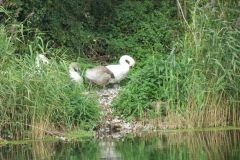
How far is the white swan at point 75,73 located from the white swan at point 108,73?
350 millimetres

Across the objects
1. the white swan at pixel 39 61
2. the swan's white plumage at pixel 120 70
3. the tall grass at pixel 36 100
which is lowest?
the tall grass at pixel 36 100

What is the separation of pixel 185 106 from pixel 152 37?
232 inches

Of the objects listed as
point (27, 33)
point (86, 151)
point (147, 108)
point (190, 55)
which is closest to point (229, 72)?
point (190, 55)

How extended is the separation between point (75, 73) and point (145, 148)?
3765mm

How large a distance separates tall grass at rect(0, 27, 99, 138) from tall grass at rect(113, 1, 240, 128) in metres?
1.18

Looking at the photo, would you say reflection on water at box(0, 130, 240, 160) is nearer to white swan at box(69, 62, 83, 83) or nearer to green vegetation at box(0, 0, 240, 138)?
green vegetation at box(0, 0, 240, 138)

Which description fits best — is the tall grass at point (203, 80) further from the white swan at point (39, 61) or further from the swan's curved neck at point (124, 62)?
the swan's curved neck at point (124, 62)

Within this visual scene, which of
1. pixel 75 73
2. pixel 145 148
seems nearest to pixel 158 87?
pixel 75 73

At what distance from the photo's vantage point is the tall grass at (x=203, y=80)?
14.0 meters

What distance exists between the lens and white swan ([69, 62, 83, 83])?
15273 mm

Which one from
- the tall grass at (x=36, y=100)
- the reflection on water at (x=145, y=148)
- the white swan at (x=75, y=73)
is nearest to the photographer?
the reflection on water at (x=145, y=148)

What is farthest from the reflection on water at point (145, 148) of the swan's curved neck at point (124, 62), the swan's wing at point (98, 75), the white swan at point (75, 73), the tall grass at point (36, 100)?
the swan's curved neck at point (124, 62)

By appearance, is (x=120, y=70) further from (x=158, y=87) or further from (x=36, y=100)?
(x=36, y=100)

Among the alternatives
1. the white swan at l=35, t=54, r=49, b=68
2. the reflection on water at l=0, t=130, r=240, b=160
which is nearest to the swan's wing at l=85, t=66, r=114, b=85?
the white swan at l=35, t=54, r=49, b=68
